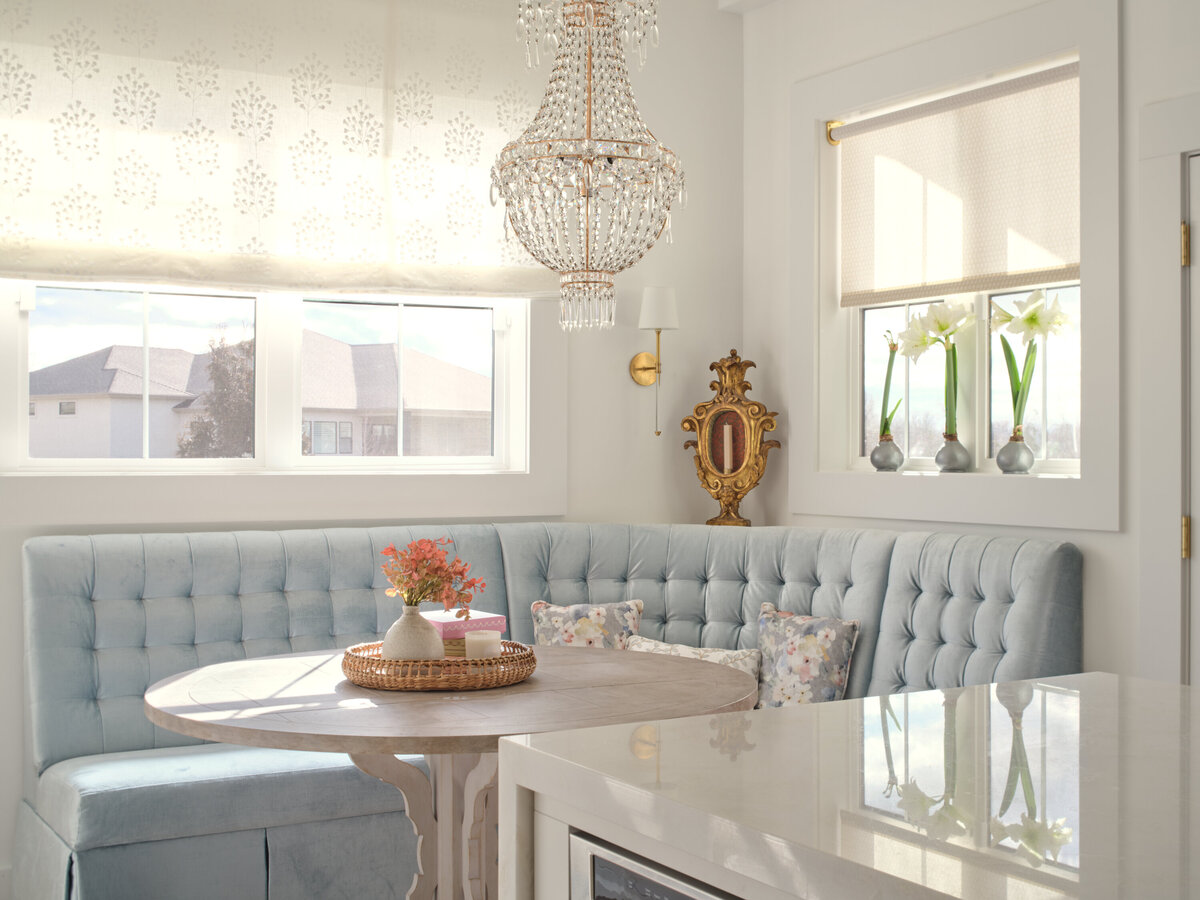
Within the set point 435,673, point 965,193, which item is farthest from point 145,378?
point 965,193

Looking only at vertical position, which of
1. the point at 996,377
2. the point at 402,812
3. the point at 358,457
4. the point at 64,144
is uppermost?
the point at 64,144

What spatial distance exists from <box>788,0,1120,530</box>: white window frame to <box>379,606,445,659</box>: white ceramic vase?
1.85 m

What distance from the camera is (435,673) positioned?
2.38 meters

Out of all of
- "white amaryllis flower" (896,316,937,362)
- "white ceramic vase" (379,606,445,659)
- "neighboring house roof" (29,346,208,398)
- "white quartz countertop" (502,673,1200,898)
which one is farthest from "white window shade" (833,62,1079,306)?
"white quartz countertop" (502,673,1200,898)

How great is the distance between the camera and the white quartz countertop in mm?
571

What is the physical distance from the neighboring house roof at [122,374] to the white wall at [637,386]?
0.36 metres

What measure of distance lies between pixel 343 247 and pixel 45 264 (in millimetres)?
905

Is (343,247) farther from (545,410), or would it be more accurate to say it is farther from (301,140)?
(545,410)

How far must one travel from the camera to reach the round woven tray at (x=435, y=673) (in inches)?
93.3

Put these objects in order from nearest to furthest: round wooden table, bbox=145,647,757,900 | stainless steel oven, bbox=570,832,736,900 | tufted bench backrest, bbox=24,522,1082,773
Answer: stainless steel oven, bbox=570,832,736,900
round wooden table, bbox=145,647,757,900
tufted bench backrest, bbox=24,522,1082,773

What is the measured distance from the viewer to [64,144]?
11.1 feet

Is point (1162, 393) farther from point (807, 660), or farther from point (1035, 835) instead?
point (1035, 835)

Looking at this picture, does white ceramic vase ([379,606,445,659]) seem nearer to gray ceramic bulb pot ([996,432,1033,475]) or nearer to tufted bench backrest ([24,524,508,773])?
tufted bench backrest ([24,524,508,773])

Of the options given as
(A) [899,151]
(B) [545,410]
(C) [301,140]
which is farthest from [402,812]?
→ (A) [899,151]
